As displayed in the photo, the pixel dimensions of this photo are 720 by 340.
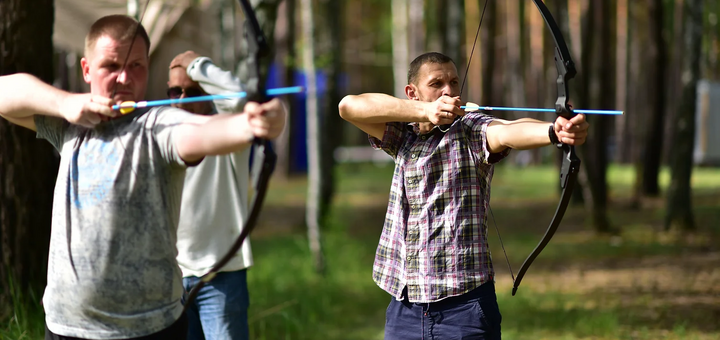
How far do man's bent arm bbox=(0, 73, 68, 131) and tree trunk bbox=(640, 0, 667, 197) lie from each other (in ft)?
35.7

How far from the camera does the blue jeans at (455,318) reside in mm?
2447

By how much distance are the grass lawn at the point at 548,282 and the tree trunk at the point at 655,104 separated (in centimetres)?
79

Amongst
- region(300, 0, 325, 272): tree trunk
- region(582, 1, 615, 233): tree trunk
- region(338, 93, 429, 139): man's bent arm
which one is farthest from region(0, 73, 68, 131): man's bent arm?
region(582, 1, 615, 233): tree trunk

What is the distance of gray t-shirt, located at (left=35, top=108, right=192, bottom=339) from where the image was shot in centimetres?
197

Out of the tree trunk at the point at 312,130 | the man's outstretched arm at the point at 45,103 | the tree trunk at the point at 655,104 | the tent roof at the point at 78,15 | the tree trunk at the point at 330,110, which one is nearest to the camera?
the man's outstretched arm at the point at 45,103

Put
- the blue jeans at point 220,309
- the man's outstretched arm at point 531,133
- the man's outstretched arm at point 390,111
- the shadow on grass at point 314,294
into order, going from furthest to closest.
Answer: the shadow on grass at point 314,294 < the blue jeans at point 220,309 < the man's outstretched arm at point 390,111 < the man's outstretched arm at point 531,133

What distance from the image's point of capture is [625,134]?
77.0ft

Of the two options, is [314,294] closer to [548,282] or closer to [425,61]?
[548,282]

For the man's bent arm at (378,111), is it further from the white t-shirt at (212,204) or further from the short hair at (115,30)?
the short hair at (115,30)

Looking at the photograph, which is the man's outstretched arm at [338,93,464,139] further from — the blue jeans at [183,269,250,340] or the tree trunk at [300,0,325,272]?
the tree trunk at [300,0,325,272]

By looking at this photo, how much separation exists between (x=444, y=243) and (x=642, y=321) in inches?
140

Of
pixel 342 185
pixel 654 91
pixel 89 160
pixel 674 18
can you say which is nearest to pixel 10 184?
pixel 89 160

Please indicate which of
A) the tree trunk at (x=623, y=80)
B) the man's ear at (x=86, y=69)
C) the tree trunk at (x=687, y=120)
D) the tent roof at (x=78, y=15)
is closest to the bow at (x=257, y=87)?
the man's ear at (x=86, y=69)

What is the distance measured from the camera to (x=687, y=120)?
838 cm
